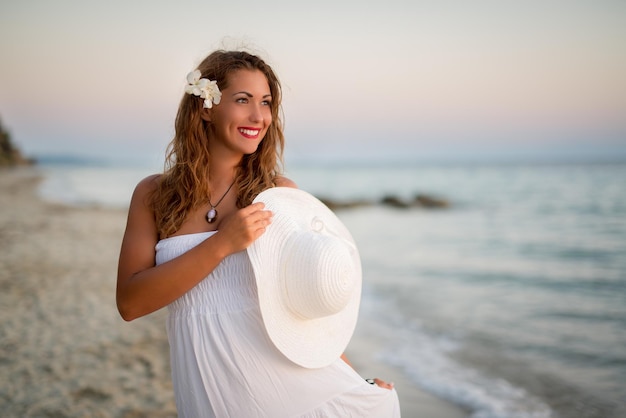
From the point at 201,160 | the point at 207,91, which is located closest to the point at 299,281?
the point at 201,160

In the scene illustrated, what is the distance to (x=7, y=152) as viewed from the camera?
49.1m

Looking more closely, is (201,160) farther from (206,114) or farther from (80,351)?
(80,351)

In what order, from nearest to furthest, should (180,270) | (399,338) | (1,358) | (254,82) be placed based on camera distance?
(180,270), (254,82), (1,358), (399,338)

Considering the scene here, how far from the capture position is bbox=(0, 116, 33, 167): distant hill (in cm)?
4658

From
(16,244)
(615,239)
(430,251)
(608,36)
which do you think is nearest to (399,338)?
(430,251)

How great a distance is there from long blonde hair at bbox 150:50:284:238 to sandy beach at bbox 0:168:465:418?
100 inches

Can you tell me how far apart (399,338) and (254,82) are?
200 inches

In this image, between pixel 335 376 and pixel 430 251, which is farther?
pixel 430 251

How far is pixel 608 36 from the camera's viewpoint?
2067cm

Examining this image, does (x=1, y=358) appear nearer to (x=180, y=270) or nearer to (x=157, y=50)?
(x=180, y=270)

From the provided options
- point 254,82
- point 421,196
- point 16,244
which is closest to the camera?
point 254,82

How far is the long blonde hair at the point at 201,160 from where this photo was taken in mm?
2178

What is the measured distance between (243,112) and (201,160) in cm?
29

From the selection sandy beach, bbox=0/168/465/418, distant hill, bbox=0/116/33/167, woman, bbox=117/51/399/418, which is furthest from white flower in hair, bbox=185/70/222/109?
distant hill, bbox=0/116/33/167
